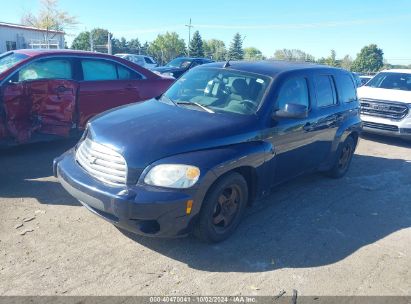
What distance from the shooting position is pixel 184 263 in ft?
11.2

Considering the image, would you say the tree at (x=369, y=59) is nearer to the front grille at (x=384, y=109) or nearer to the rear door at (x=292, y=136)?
the front grille at (x=384, y=109)

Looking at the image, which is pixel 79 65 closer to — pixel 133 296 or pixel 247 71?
pixel 247 71

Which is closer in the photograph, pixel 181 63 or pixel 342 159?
pixel 342 159

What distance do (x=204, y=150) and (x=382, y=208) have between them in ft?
9.74

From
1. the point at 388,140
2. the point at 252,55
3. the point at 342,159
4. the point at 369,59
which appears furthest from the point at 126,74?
the point at 252,55

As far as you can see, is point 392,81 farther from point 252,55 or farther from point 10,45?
point 252,55

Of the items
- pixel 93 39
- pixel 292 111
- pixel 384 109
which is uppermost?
pixel 292 111

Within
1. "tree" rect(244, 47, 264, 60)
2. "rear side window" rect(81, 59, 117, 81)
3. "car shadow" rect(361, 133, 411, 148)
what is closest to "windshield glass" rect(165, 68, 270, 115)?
"rear side window" rect(81, 59, 117, 81)

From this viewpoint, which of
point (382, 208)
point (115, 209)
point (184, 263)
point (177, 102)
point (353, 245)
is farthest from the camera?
point (382, 208)

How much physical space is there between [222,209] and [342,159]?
127 inches

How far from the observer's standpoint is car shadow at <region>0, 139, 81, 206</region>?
4.58 m

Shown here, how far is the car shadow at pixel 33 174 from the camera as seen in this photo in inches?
180

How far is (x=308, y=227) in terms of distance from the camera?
429cm

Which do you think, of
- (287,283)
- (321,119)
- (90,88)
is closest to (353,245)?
(287,283)
